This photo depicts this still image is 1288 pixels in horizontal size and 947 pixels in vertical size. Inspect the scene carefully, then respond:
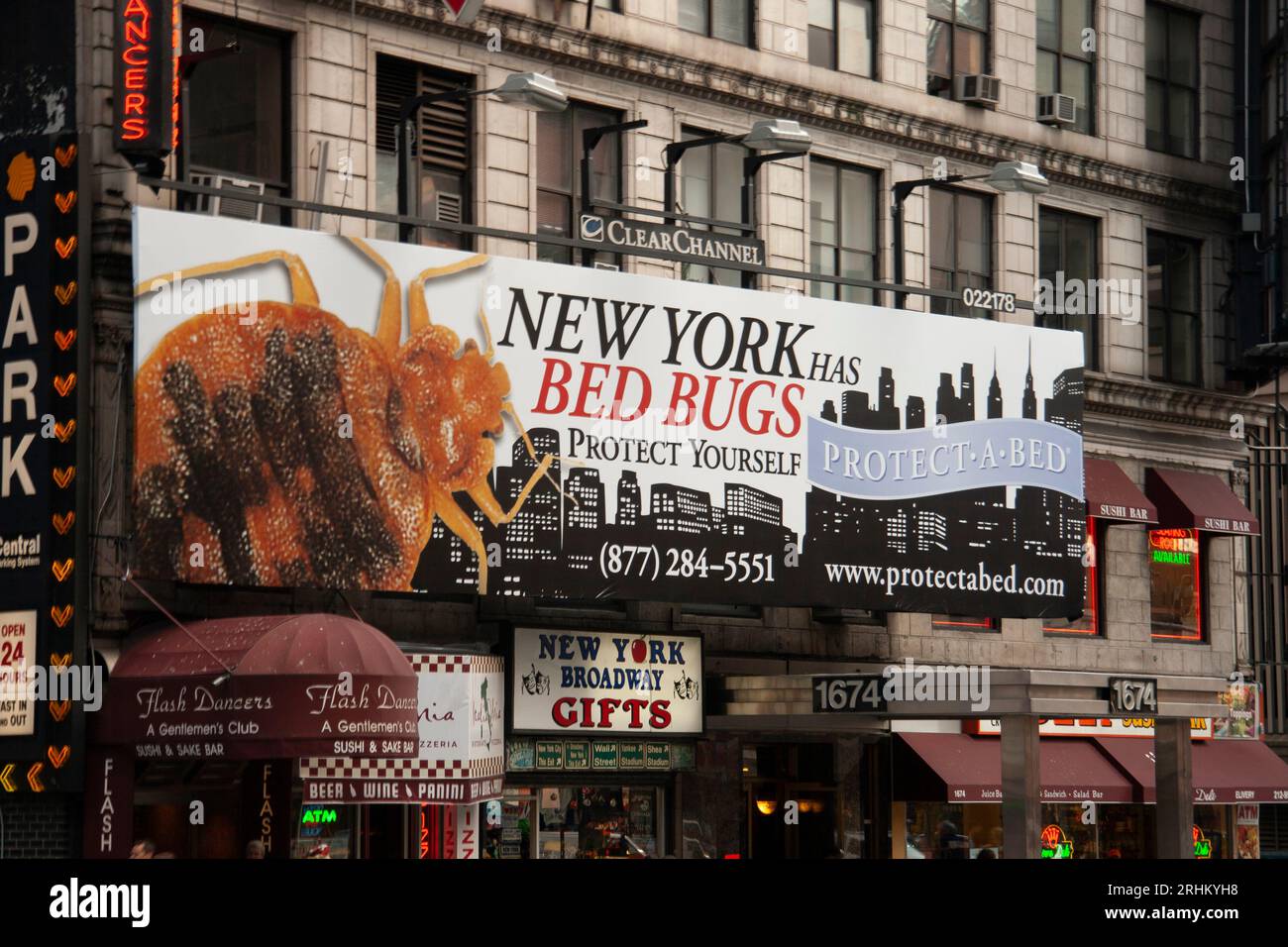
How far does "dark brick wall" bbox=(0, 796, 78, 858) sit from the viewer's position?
21375mm

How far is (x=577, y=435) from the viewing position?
80.9 ft

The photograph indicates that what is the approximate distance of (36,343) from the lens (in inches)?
854

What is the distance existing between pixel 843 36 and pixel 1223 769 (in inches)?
537

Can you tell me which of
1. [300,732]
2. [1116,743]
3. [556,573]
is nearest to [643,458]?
[556,573]

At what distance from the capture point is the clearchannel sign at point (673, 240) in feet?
83.7

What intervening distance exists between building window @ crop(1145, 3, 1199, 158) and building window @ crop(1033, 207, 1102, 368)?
2581 millimetres

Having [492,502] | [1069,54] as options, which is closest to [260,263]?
[492,502]

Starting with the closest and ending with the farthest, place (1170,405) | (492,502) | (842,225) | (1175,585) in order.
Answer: (492,502)
(842,225)
(1170,405)
(1175,585)

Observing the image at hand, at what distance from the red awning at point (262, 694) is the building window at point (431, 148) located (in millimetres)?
6369

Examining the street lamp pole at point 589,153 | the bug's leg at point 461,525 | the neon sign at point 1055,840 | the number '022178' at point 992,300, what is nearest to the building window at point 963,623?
the neon sign at point 1055,840

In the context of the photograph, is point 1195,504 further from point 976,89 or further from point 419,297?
point 419,297

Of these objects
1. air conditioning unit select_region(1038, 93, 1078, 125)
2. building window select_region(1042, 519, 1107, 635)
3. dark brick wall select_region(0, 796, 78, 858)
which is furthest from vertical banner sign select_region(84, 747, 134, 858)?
air conditioning unit select_region(1038, 93, 1078, 125)
